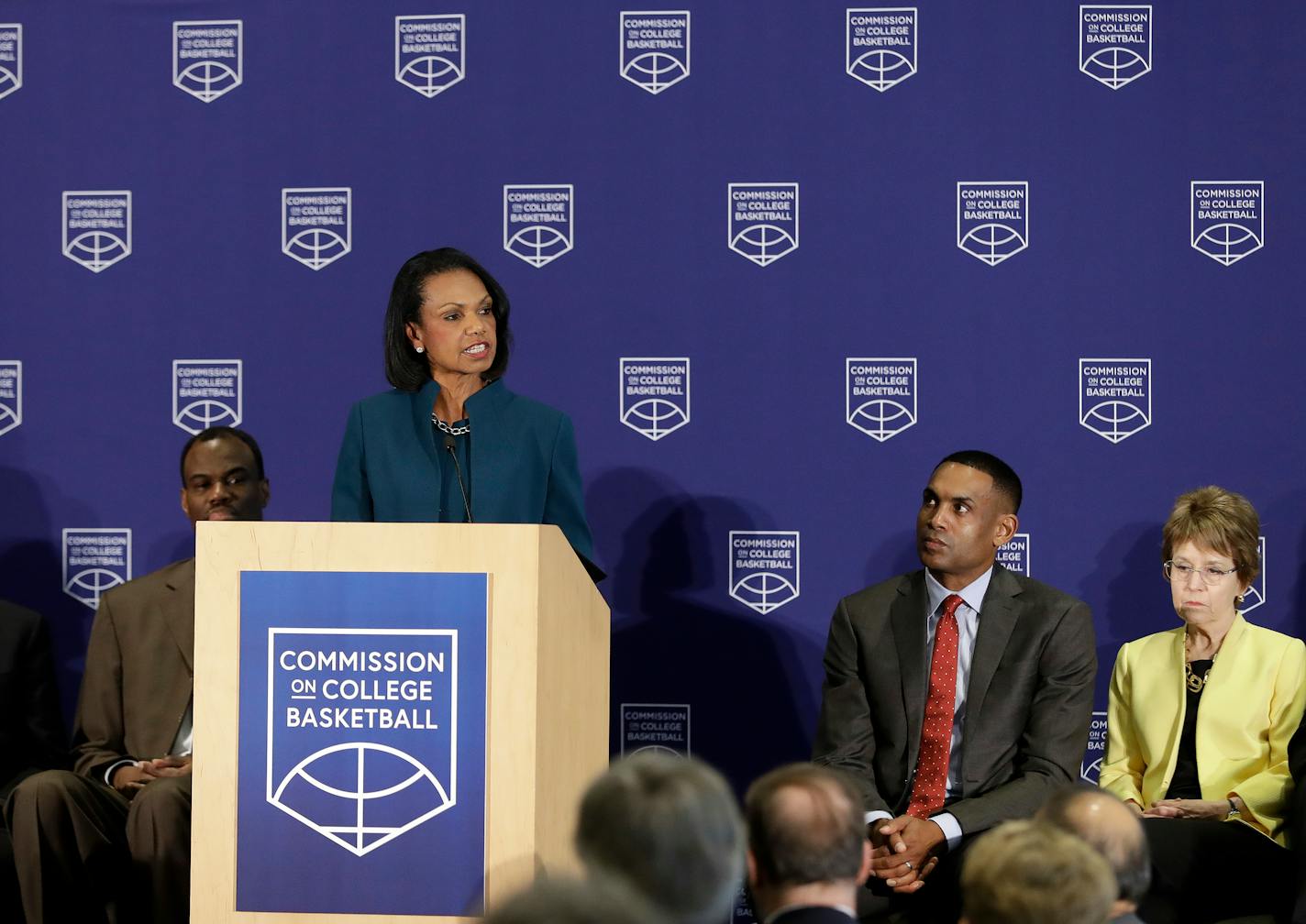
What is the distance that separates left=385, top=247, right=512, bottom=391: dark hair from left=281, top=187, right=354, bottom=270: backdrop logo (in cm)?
147

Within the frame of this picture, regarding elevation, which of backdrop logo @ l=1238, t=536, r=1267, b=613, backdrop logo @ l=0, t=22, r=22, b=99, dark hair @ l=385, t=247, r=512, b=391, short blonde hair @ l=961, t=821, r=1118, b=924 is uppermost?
backdrop logo @ l=0, t=22, r=22, b=99

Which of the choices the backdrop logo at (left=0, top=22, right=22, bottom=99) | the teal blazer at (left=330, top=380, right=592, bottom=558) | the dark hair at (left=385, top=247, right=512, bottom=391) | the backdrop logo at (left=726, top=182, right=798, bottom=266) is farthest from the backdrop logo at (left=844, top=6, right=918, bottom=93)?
the backdrop logo at (left=0, top=22, right=22, bottom=99)

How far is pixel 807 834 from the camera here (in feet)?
6.94

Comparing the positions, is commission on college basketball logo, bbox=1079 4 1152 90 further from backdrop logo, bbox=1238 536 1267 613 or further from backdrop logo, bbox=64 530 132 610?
backdrop logo, bbox=64 530 132 610

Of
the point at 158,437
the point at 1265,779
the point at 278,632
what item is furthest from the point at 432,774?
the point at 158,437

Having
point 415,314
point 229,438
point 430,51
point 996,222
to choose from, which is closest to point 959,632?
point 996,222

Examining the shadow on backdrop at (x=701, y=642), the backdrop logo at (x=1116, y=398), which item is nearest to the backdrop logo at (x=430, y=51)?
the shadow on backdrop at (x=701, y=642)

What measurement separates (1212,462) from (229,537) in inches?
124

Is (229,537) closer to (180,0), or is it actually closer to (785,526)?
(785,526)

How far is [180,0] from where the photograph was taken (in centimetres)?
505

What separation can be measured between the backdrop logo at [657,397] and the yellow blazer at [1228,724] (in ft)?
5.12

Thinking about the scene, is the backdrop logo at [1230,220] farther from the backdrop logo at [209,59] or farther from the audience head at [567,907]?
the audience head at [567,907]

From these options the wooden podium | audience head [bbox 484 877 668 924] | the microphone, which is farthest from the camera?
the microphone

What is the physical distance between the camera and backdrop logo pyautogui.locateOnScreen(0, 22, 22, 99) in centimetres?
507
